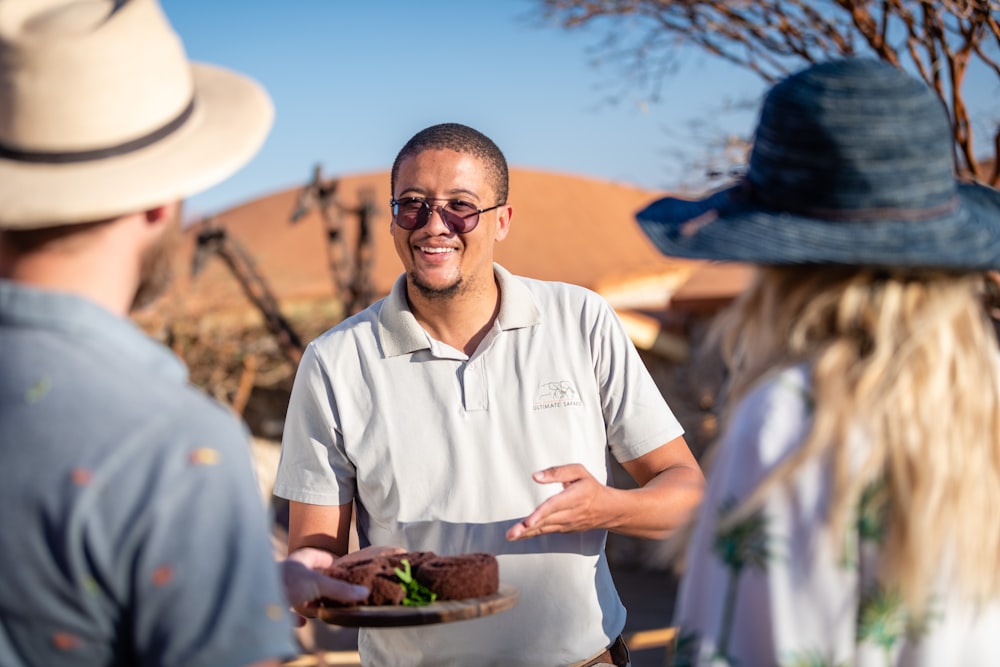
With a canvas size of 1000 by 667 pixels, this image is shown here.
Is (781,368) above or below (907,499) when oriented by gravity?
above

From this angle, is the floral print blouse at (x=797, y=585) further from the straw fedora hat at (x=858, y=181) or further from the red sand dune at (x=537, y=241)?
the red sand dune at (x=537, y=241)

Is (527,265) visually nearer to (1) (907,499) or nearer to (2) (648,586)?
(2) (648,586)

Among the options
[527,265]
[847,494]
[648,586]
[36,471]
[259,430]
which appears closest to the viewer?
[36,471]

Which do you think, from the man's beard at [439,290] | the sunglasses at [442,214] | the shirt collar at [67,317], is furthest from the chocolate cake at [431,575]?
the shirt collar at [67,317]

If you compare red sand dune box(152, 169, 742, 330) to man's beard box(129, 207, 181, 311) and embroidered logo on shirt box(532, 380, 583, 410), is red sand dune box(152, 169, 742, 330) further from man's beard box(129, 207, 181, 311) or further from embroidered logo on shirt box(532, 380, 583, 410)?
man's beard box(129, 207, 181, 311)

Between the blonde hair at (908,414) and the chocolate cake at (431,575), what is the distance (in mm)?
1224

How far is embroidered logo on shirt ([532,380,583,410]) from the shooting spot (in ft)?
10.2

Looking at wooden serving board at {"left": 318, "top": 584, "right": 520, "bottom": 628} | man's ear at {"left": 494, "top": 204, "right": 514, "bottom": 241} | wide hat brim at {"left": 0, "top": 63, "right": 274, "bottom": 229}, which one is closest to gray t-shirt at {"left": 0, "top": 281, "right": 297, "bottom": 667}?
wide hat brim at {"left": 0, "top": 63, "right": 274, "bottom": 229}

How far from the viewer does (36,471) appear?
1434mm

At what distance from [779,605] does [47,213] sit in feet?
3.89

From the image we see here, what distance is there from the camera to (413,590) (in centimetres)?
279

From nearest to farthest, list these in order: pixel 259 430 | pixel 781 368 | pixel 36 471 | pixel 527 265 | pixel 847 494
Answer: pixel 36 471 < pixel 847 494 < pixel 781 368 < pixel 259 430 < pixel 527 265

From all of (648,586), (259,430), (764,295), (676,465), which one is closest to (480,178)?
(676,465)

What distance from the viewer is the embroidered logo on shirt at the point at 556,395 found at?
123 inches
